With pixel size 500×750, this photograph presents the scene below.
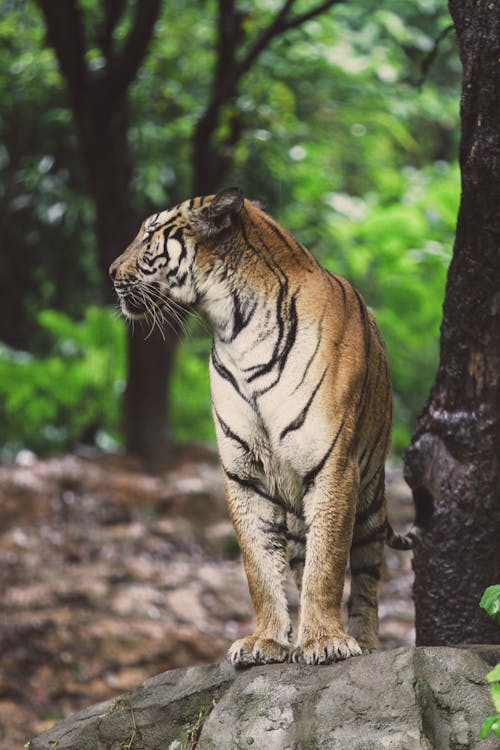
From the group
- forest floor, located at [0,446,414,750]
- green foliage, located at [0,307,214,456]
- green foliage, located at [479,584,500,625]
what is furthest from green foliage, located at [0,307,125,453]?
green foliage, located at [479,584,500,625]

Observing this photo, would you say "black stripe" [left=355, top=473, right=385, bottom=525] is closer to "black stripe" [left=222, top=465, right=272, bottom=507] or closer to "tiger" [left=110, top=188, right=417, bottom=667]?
"tiger" [left=110, top=188, right=417, bottom=667]

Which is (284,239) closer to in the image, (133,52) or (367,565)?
(367,565)

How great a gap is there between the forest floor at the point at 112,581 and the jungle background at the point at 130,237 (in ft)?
0.06

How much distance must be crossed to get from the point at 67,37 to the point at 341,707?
621 cm

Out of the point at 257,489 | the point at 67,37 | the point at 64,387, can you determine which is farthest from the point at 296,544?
the point at 64,387

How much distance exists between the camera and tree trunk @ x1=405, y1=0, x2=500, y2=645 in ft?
12.8

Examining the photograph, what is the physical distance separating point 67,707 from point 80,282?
6605 millimetres

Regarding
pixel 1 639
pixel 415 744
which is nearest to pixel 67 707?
pixel 1 639

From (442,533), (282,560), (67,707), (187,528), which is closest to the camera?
(282,560)

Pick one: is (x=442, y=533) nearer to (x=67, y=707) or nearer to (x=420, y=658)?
(x=420, y=658)

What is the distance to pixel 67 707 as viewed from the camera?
653 cm

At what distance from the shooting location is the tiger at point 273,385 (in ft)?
11.6

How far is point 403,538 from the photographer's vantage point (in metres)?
4.22

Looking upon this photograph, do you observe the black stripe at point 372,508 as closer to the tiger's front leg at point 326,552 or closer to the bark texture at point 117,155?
the tiger's front leg at point 326,552
